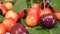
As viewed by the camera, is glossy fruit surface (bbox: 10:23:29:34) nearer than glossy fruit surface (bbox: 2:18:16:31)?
Yes

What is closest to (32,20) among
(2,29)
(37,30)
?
(37,30)

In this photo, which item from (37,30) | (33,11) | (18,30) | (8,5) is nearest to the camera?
(18,30)

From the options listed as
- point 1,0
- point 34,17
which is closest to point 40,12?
point 34,17

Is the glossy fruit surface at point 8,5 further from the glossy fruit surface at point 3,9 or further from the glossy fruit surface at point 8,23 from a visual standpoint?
the glossy fruit surface at point 8,23

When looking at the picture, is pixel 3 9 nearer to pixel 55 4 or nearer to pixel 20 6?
pixel 20 6

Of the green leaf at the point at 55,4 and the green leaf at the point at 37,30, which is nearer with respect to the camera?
the green leaf at the point at 37,30

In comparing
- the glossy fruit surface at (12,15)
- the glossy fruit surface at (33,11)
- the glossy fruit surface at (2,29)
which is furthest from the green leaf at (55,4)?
the glossy fruit surface at (2,29)

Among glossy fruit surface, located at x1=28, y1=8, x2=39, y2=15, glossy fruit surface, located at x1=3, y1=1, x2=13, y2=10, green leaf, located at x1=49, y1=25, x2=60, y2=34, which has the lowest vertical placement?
green leaf, located at x1=49, y1=25, x2=60, y2=34

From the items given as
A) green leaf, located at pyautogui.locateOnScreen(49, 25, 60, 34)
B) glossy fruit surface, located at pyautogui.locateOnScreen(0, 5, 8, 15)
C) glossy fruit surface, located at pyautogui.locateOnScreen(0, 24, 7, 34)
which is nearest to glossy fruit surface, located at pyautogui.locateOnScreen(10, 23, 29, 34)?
glossy fruit surface, located at pyautogui.locateOnScreen(0, 24, 7, 34)

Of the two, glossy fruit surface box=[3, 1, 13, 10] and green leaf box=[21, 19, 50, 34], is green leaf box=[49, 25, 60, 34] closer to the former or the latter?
green leaf box=[21, 19, 50, 34]

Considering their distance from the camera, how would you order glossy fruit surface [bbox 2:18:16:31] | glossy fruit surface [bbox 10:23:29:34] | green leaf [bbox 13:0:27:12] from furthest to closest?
green leaf [bbox 13:0:27:12] → glossy fruit surface [bbox 2:18:16:31] → glossy fruit surface [bbox 10:23:29:34]

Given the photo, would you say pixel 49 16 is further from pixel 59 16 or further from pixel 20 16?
pixel 20 16
